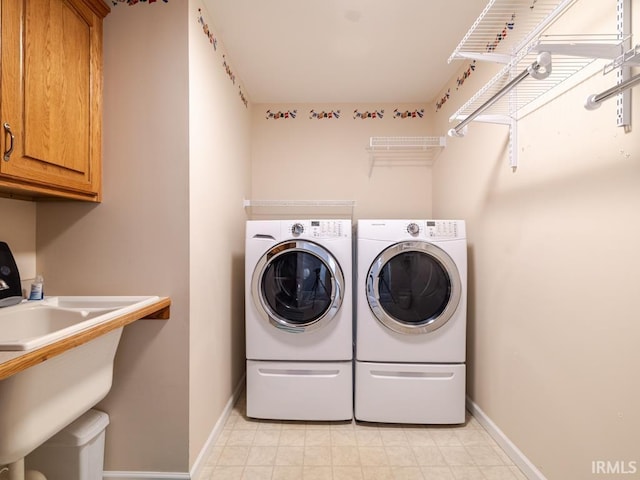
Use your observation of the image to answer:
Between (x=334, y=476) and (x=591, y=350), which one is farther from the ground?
(x=591, y=350)

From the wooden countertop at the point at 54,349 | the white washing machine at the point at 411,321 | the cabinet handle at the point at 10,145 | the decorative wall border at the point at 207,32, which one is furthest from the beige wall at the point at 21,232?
the white washing machine at the point at 411,321

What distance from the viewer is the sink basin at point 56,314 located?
1.14 m

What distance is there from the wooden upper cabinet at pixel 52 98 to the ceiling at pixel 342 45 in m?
0.69

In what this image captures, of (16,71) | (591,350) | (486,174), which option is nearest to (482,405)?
(591,350)

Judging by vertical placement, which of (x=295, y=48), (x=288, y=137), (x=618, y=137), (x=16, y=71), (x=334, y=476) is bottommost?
(x=334, y=476)

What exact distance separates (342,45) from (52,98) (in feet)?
5.11

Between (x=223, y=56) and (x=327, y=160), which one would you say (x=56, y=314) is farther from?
(x=327, y=160)

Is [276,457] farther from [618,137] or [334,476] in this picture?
[618,137]

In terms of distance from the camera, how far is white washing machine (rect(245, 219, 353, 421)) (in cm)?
193

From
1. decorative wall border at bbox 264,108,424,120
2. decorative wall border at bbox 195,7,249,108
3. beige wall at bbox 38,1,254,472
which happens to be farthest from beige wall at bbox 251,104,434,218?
beige wall at bbox 38,1,254,472

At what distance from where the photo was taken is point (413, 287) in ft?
6.36

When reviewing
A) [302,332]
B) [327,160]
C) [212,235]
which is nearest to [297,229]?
[212,235]

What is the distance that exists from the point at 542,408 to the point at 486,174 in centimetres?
122

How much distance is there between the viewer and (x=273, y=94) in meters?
2.63
